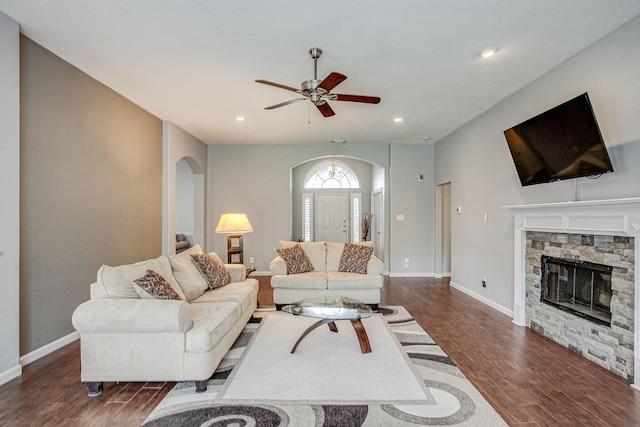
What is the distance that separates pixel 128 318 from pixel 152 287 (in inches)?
13.4

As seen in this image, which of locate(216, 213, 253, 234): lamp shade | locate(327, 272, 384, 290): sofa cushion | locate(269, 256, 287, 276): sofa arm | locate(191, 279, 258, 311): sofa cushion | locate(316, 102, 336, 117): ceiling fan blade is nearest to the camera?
locate(191, 279, 258, 311): sofa cushion

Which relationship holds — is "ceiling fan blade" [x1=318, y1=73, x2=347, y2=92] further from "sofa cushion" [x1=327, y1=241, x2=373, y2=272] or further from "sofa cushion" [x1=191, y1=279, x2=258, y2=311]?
"sofa cushion" [x1=327, y1=241, x2=373, y2=272]

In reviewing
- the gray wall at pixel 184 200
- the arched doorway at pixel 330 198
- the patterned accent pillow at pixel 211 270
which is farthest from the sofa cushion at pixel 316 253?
the gray wall at pixel 184 200

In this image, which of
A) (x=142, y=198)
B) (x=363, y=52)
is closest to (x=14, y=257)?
(x=142, y=198)

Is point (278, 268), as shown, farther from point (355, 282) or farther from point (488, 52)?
point (488, 52)

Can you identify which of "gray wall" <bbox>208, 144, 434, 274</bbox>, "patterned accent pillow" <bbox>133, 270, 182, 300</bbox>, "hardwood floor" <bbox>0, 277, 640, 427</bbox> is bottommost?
"hardwood floor" <bbox>0, 277, 640, 427</bbox>

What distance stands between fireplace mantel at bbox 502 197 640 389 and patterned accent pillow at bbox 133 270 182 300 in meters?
3.49

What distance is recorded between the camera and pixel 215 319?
8.04 feet

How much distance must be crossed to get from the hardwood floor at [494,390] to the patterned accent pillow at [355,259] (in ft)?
4.57

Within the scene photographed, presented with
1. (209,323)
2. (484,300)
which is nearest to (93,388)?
(209,323)

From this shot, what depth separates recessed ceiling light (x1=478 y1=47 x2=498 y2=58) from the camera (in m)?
2.84

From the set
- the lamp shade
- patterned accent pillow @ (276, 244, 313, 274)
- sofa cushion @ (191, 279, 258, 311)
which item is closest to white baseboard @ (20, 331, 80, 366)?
sofa cushion @ (191, 279, 258, 311)

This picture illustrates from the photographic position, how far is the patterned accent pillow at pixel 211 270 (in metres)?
3.48

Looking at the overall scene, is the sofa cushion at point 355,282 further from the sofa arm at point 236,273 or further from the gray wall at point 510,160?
the gray wall at point 510,160
